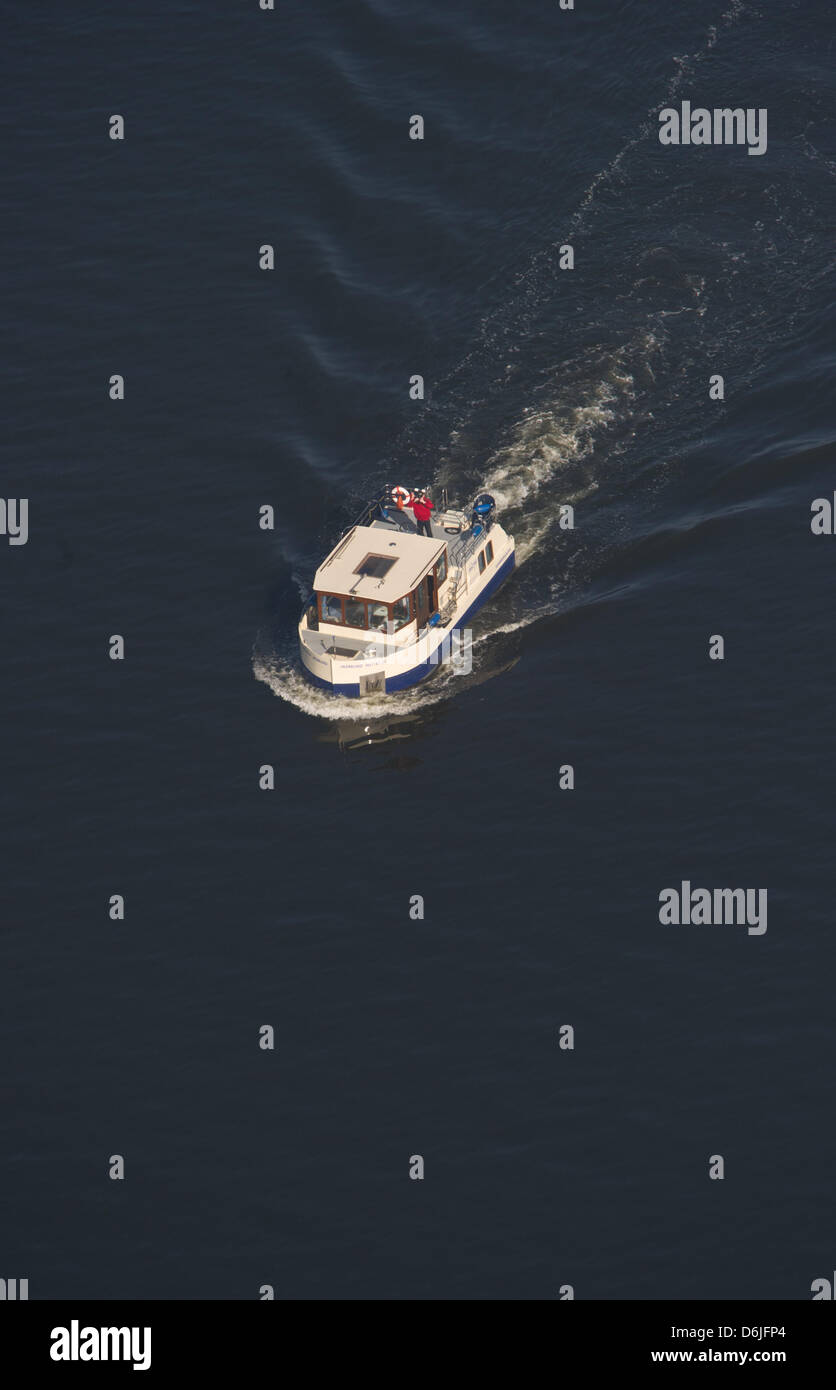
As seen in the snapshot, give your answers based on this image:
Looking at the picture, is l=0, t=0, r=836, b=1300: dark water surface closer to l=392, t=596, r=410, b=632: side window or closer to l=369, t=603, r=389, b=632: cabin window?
l=392, t=596, r=410, b=632: side window

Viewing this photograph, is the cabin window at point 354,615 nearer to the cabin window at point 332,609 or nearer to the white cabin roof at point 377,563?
the cabin window at point 332,609

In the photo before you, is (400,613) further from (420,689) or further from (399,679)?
(420,689)

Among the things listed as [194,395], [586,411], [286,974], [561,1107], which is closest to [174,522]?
[194,395]

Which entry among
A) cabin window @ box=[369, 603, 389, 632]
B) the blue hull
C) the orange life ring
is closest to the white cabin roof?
cabin window @ box=[369, 603, 389, 632]

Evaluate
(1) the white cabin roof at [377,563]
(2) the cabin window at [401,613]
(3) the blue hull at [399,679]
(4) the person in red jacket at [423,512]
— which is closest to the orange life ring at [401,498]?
(4) the person in red jacket at [423,512]

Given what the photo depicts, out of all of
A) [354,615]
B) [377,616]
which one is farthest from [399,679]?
[354,615]
